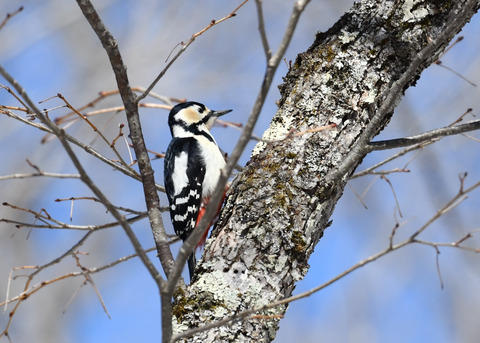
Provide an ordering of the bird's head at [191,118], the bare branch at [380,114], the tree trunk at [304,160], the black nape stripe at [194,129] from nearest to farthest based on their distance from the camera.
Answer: the bare branch at [380,114]
the tree trunk at [304,160]
the black nape stripe at [194,129]
the bird's head at [191,118]

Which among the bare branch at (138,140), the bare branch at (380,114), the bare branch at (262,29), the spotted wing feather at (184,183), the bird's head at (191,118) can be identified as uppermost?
the bird's head at (191,118)

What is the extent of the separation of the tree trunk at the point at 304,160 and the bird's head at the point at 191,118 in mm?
1797

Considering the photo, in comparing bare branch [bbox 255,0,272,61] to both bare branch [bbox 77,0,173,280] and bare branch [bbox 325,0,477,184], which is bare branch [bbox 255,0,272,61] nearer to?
bare branch [bbox 325,0,477,184]

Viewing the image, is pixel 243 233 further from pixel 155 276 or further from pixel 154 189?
pixel 155 276

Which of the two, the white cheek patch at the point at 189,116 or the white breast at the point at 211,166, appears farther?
the white cheek patch at the point at 189,116

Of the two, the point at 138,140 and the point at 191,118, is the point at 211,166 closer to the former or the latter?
the point at 191,118

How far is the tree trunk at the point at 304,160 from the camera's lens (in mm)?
2219

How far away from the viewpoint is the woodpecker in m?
3.70

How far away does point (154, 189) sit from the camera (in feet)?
8.48

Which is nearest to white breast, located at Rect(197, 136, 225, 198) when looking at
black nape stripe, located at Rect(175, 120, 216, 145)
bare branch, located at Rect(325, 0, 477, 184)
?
black nape stripe, located at Rect(175, 120, 216, 145)

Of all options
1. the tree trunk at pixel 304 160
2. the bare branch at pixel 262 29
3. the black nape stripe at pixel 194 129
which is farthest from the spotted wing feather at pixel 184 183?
the bare branch at pixel 262 29

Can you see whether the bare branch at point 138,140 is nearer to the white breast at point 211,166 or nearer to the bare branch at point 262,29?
the bare branch at point 262,29

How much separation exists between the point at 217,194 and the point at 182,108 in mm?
3011

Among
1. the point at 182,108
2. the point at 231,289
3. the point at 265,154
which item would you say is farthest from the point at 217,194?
the point at 182,108
